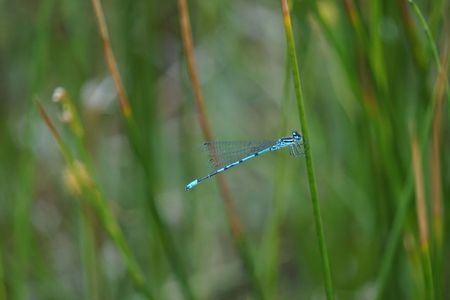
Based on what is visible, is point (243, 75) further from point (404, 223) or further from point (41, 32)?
point (404, 223)

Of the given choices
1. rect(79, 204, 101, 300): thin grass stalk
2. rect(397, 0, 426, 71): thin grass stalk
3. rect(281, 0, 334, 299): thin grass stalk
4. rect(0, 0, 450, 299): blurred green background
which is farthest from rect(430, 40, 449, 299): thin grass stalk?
rect(79, 204, 101, 300): thin grass stalk

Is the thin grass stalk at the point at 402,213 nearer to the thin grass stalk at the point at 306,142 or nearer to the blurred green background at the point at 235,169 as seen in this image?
the blurred green background at the point at 235,169

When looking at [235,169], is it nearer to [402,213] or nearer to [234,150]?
[234,150]

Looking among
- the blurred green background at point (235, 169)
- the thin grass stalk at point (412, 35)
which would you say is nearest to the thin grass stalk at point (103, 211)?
the blurred green background at point (235, 169)

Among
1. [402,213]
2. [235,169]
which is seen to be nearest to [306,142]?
[402,213]

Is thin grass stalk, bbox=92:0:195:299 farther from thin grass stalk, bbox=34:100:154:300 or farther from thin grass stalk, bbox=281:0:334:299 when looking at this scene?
thin grass stalk, bbox=281:0:334:299
